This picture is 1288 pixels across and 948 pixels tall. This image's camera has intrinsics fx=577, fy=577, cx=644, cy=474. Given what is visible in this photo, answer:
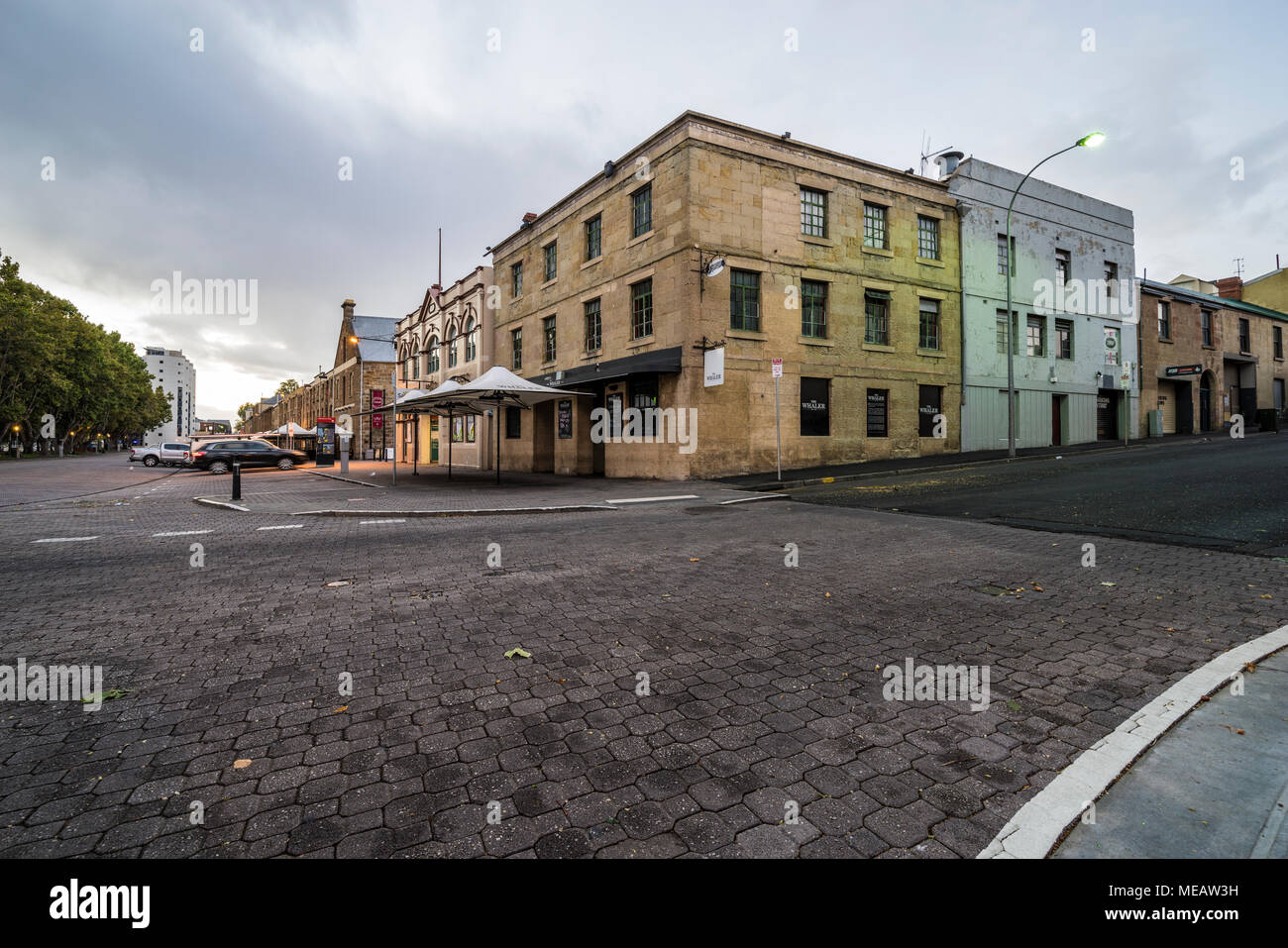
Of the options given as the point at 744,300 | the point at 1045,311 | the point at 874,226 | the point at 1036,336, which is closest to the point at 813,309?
the point at 744,300

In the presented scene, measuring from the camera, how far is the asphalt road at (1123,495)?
8086 millimetres

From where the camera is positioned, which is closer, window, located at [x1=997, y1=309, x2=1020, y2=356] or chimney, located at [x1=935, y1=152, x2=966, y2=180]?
chimney, located at [x1=935, y1=152, x2=966, y2=180]

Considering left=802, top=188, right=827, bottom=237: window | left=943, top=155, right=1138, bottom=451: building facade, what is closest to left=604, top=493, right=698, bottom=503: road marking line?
left=802, top=188, right=827, bottom=237: window

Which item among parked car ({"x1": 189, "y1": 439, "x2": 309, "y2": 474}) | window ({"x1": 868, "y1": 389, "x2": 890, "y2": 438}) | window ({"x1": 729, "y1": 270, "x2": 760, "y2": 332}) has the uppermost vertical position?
window ({"x1": 729, "y1": 270, "x2": 760, "y2": 332})

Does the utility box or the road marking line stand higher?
the utility box

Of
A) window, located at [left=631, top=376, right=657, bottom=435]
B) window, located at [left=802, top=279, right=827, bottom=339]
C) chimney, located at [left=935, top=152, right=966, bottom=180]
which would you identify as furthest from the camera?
chimney, located at [left=935, top=152, right=966, bottom=180]

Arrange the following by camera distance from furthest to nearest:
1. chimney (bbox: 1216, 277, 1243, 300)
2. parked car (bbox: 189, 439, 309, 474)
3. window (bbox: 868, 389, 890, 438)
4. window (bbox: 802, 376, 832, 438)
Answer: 1. chimney (bbox: 1216, 277, 1243, 300)
2. parked car (bbox: 189, 439, 309, 474)
3. window (bbox: 868, 389, 890, 438)
4. window (bbox: 802, 376, 832, 438)

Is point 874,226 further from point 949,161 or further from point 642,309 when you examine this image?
point 642,309

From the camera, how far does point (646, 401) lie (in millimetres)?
20797

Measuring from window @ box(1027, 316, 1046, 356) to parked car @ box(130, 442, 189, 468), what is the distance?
51.0 meters

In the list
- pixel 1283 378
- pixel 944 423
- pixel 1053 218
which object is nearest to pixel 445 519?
pixel 944 423

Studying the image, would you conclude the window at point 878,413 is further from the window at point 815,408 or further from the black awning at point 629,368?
the black awning at point 629,368

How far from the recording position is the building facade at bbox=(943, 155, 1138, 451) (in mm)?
24859

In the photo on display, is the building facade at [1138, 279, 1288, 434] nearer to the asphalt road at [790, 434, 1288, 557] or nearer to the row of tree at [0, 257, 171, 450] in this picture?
the asphalt road at [790, 434, 1288, 557]
